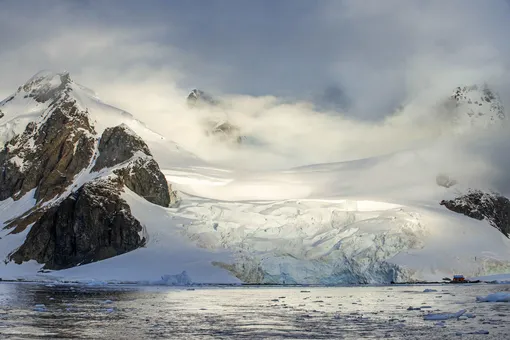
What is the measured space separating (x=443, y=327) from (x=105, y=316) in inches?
977

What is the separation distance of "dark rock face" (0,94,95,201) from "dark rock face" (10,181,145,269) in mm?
17835

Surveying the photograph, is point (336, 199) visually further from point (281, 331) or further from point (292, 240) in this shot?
point (281, 331)

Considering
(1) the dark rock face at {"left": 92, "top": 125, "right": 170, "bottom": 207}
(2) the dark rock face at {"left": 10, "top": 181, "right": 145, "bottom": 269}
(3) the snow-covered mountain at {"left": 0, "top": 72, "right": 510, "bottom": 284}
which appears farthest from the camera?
(1) the dark rock face at {"left": 92, "top": 125, "right": 170, "bottom": 207}

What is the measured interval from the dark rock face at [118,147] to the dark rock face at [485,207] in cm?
7374

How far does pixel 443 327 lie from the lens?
4794 cm

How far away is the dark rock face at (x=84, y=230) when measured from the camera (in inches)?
6176

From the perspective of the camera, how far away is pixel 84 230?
6442 inches

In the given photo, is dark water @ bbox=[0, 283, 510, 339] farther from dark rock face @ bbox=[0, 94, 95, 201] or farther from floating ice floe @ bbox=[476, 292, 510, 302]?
dark rock face @ bbox=[0, 94, 95, 201]

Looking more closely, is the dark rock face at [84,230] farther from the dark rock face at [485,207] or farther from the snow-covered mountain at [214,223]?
the dark rock face at [485,207]

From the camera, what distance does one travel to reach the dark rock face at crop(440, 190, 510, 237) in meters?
174

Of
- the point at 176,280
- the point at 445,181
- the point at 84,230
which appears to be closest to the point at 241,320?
the point at 176,280

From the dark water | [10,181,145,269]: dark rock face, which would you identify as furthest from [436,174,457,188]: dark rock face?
the dark water

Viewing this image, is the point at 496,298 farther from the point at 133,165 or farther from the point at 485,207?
the point at 133,165

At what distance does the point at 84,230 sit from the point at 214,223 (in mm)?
31775
